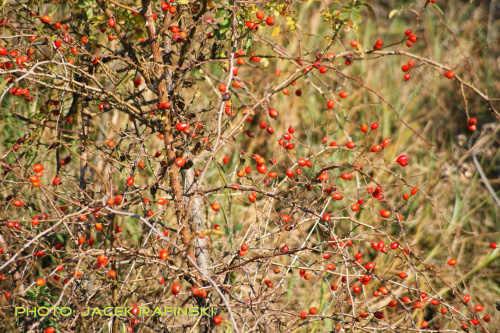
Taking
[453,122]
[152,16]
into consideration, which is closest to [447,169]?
[453,122]

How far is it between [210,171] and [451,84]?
106 inches

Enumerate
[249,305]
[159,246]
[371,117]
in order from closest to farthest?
[249,305], [159,246], [371,117]

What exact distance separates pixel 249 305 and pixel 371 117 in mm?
2676

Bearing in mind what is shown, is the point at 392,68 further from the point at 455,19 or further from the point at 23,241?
the point at 23,241

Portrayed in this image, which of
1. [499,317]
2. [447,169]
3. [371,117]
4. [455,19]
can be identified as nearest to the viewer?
[499,317]

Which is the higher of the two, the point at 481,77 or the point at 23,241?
the point at 481,77

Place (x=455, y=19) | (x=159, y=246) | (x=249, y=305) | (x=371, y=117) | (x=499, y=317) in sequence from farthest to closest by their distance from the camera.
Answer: (x=455, y=19)
(x=371, y=117)
(x=499, y=317)
(x=159, y=246)
(x=249, y=305)

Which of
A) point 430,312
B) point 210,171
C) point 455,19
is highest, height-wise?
point 455,19

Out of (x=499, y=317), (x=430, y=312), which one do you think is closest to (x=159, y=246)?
(x=430, y=312)

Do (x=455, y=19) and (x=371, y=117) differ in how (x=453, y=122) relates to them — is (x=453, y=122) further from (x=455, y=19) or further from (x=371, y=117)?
(x=455, y=19)

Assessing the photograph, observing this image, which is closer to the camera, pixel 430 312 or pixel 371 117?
pixel 430 312

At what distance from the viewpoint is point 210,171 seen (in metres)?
3.53

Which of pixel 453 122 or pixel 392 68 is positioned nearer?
pixel 453 122

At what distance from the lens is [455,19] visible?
5133 mm
